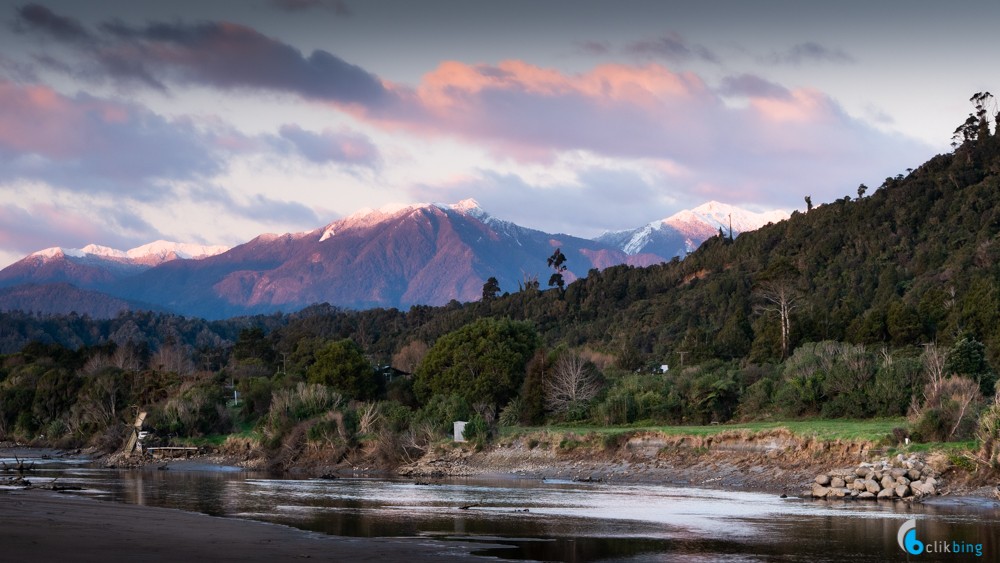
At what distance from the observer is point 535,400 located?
72.2 meters

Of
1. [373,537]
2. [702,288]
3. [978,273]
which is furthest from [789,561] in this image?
[702,288]

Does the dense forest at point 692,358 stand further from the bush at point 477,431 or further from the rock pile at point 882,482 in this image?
the rock pile at point 882,482

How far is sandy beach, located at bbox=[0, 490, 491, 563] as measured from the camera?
81.5ft

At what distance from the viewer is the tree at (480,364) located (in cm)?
7569

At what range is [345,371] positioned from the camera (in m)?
83.8

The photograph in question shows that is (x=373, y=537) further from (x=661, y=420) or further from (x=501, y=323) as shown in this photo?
(x=501, y=323)

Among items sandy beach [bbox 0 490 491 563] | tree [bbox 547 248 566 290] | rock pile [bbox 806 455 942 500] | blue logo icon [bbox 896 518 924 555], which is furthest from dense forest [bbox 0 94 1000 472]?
sandy beach [bbox 0 490 491 563]

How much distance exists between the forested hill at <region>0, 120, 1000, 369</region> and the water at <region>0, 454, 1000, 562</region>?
1376 inches

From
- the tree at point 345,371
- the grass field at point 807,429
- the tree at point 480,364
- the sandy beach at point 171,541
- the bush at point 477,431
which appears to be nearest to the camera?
the sandy beach at point 171,541

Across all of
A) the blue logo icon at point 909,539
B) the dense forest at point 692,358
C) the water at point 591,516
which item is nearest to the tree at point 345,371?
the dense forest at point 692,358

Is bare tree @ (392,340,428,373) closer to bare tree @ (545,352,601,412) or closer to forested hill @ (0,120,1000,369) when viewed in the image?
forested hill @ (0,120,1000,369)

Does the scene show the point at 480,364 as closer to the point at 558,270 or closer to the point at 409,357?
the point at 409,357

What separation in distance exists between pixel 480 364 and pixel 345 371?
41.0 feet

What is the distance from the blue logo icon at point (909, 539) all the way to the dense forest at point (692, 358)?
12.1m
